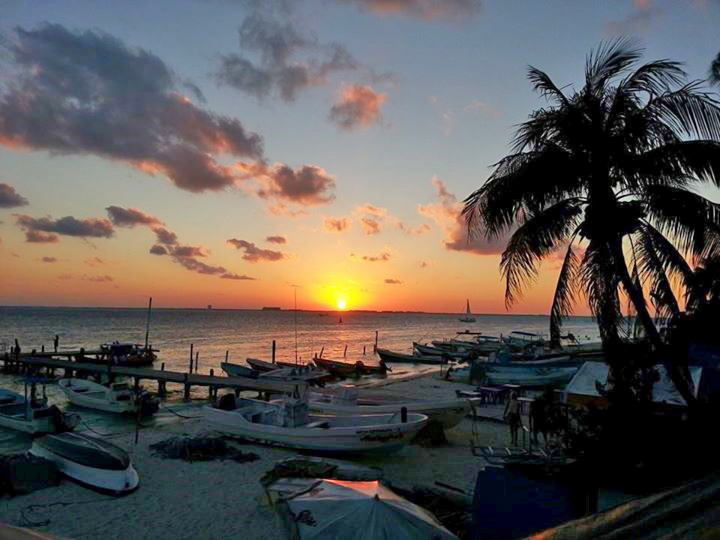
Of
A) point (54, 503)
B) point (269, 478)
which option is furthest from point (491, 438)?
point (54, 503)

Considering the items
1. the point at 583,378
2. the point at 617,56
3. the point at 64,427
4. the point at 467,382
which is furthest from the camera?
the point at 467,382

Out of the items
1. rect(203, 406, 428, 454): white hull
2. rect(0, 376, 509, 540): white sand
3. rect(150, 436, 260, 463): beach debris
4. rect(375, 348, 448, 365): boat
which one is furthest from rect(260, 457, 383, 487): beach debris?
rect(375, 348, 448, 365): boat

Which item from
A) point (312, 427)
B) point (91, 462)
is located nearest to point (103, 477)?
point (91, 462)

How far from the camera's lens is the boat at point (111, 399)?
94.2 ft

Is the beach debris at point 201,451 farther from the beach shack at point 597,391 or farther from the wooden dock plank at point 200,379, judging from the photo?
the beach shack at point 597,391

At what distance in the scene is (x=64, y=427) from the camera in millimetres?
23406

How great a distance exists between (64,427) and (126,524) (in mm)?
12716

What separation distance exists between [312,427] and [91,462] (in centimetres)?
761

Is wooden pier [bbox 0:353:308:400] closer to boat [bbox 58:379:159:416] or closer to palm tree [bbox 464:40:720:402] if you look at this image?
boat [bbox 58:379:159:416]

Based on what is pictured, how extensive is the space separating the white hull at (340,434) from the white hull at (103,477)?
485cm

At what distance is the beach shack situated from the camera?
12.1 meters


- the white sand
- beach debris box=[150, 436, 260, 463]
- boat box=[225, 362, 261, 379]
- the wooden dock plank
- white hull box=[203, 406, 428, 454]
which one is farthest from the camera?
Result: boat box=[225, 362, 261, 379]

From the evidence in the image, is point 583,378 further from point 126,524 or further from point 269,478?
point 126,524

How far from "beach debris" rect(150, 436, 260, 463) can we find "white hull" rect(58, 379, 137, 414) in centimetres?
1014
